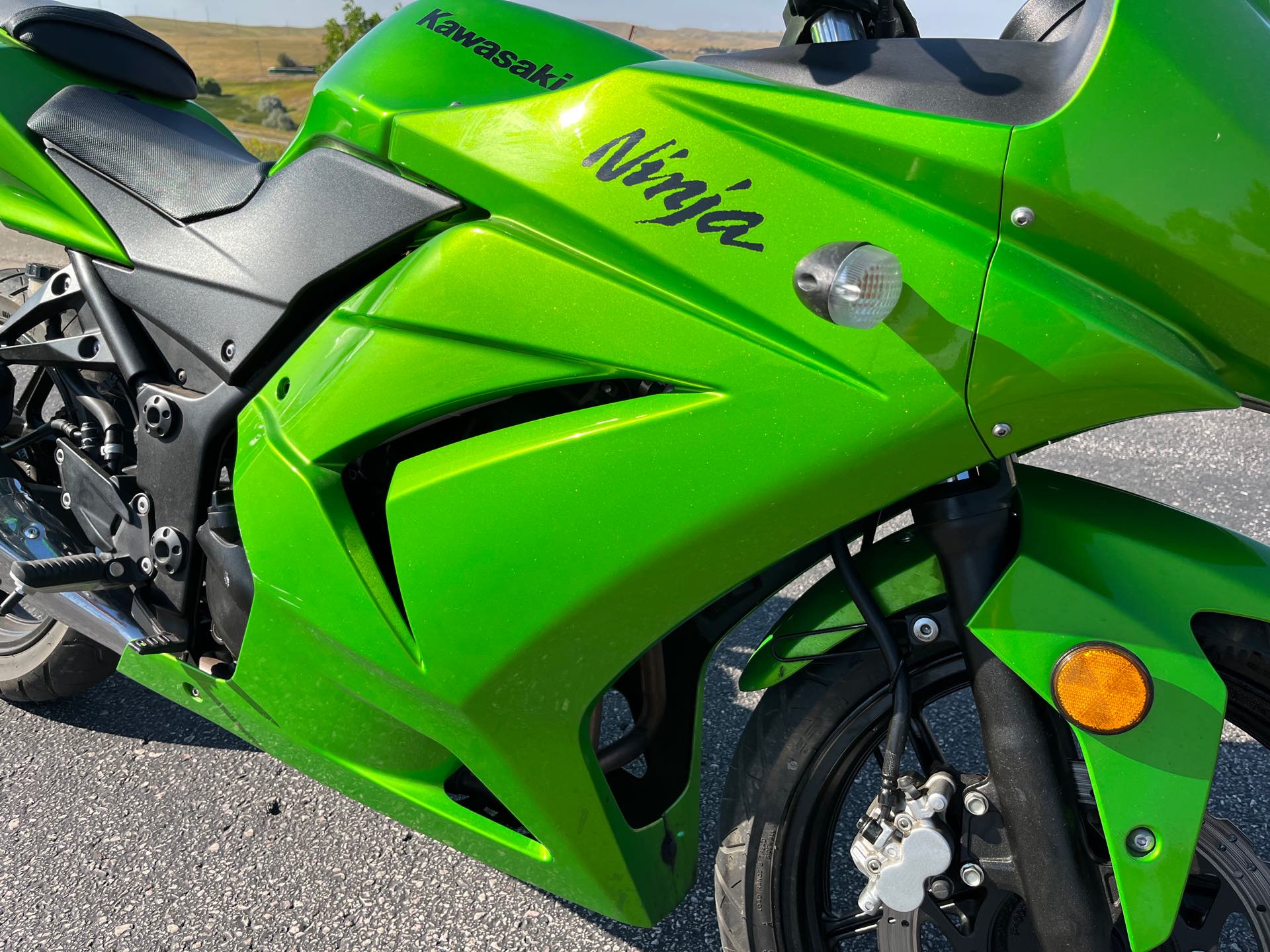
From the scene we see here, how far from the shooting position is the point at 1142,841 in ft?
3.28

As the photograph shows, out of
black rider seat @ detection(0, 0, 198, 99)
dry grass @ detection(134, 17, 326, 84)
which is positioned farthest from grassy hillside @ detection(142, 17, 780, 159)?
black rider seat @ detection(0, 0, 198, 99)

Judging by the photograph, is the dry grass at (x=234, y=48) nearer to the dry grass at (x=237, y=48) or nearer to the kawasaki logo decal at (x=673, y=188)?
the dry grass at (x=237, y=48)

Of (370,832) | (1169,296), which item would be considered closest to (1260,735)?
(1169,296)

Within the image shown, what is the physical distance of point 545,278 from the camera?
3.43ft

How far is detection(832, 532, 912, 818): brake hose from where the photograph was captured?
1083 mm

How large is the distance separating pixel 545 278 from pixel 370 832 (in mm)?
1258

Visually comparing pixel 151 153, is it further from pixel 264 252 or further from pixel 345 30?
pixel 345 30

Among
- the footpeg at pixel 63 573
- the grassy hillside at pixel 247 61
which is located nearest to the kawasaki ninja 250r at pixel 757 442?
the footpeg at pixel 63 573

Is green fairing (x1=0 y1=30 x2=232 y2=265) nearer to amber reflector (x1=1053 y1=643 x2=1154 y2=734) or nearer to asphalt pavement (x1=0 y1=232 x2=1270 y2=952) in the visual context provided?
asphalt pavement (x1=0 y1=232 x2=1270 y2=952)

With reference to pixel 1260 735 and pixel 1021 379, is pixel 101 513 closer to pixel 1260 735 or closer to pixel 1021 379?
pixel 1021 379

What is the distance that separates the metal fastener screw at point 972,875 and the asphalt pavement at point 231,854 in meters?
0.60

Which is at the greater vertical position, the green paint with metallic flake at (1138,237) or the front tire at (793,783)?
the green paint with metallic flake at (1138,237)

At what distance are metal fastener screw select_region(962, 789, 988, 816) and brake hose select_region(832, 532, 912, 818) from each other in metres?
0.10

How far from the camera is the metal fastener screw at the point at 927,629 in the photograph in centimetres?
113
